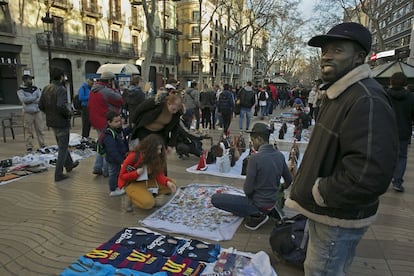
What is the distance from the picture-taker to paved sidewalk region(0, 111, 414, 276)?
2.88 metres

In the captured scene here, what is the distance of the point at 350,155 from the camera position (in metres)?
1.44

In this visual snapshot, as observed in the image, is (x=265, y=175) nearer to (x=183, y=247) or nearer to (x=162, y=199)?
(x=183, y=247)

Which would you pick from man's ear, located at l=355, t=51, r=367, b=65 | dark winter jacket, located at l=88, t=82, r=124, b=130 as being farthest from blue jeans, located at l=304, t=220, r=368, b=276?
dark winter jacket, located at l=88, t=82, r=124, b=130

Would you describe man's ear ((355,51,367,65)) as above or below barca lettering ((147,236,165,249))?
above

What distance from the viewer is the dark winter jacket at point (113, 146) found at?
4.53 metres

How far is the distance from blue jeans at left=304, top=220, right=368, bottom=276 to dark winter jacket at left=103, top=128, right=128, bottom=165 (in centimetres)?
348

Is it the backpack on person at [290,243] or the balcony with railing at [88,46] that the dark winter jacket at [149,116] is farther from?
the balcony with railing at [88,46]

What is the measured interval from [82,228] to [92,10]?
29.4 meters

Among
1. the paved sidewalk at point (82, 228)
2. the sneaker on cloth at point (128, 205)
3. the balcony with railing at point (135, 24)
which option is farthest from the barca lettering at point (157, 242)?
the balcony with railing at point (135, 24)

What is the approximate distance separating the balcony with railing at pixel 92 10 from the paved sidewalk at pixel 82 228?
26281 mm

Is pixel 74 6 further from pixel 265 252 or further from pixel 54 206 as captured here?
pixel 265 252

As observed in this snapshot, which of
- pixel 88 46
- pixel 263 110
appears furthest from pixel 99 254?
pixel 88 46

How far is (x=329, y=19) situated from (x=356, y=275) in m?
31.0

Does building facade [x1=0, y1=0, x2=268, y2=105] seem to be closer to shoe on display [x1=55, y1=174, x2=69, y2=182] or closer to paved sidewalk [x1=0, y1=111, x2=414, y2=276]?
shoe on display [x1=55, y1=174, x2=69, y2=182]
